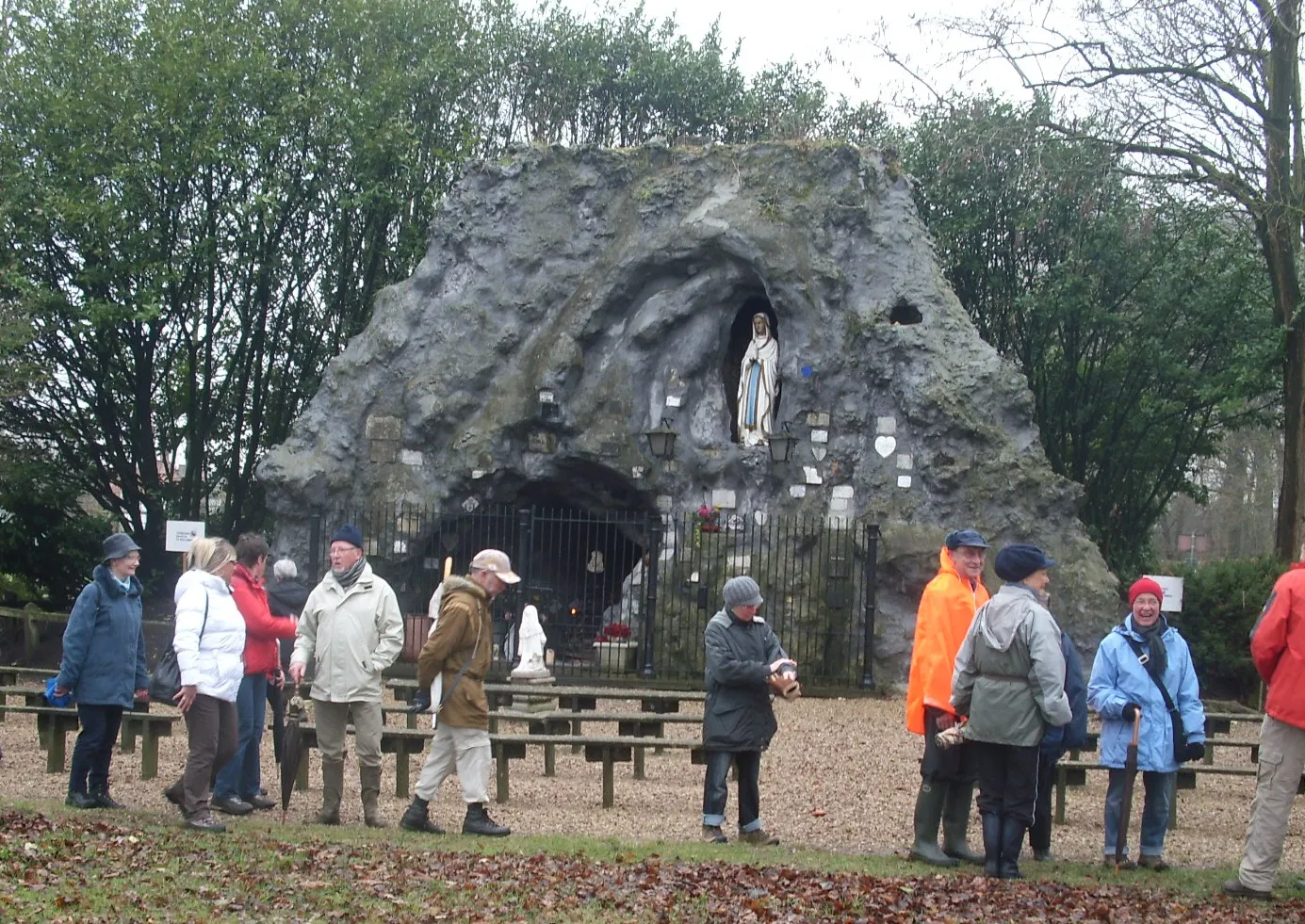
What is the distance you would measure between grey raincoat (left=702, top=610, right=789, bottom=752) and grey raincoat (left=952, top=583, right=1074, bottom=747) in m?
1.17

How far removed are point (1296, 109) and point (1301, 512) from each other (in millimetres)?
5328

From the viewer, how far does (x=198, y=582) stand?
25.2ft

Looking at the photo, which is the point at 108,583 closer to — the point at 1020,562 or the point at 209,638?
the point at 209,638

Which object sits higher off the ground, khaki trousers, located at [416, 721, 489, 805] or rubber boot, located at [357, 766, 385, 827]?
khaki trousers, located at [416, 721, 489, 805]

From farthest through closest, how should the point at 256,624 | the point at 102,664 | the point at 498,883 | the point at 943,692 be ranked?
the point at 256,624 < the point at 102,664 < the point at 943,692 < the point at 498,883

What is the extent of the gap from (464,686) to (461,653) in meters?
0.18

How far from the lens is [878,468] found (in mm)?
17656

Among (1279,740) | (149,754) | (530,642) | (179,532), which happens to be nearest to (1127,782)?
(1279,740)

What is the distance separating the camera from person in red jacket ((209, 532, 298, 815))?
8367 millimetres

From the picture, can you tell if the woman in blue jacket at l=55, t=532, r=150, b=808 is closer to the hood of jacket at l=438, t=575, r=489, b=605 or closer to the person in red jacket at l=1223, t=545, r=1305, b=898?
the hood of jacket at l=438, t=575, r=489, b=605

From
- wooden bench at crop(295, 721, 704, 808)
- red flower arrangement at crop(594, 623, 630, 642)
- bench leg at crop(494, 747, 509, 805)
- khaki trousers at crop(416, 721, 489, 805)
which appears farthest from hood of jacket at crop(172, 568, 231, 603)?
red flower arrangement at crop(594, 623, 630, 642)

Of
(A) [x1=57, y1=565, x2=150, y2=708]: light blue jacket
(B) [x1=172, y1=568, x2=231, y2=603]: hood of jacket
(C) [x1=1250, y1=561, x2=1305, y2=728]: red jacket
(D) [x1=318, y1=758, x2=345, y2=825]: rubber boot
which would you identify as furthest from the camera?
(D) [x1=318, y1=758, x2=345, y2=825]: rubber boot

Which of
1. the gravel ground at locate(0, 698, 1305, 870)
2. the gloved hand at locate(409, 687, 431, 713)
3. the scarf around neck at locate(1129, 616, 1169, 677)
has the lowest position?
the gravel ground at locate(0, 698, 1305, 870)

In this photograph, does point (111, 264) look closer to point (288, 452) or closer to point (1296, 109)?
point (288, 452)
